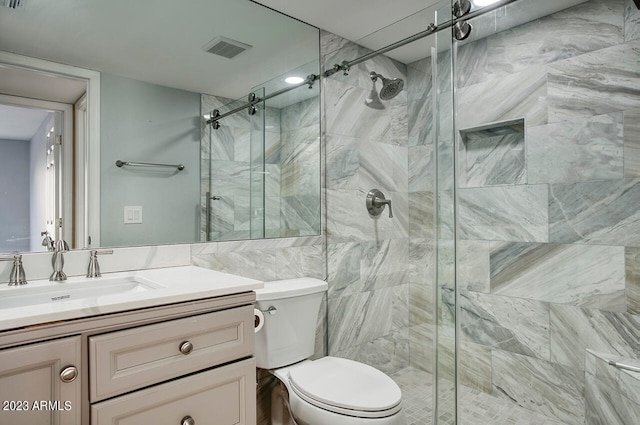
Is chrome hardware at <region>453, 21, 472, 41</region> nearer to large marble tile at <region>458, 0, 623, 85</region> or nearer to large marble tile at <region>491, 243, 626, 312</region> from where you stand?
large marble tile at <region>458, 0, 623, 85</region>

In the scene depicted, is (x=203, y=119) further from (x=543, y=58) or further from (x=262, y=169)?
(x=543, y=58)

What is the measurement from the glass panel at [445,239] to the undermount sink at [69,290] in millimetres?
1195

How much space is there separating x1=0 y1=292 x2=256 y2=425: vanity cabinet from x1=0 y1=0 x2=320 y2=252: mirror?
62cm

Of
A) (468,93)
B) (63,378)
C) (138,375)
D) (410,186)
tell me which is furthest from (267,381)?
A: (468,93)

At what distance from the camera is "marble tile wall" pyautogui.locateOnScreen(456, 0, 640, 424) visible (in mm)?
1753

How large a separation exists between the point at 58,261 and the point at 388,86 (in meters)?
1.86

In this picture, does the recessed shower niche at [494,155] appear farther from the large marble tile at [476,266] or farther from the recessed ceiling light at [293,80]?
the recessed ceiling light at [293,80]

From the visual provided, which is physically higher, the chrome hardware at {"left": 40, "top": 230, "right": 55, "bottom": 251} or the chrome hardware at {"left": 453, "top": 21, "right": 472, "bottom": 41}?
the chrome hardware at {"left": 453, "top": 21, "right": 472, "bottom": 41}

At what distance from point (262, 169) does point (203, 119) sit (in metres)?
0.44

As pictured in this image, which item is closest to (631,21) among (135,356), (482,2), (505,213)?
(482,2)

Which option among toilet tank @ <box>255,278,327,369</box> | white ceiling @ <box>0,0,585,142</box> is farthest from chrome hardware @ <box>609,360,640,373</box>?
white ceiling @ <box>0,0,585,142</box>

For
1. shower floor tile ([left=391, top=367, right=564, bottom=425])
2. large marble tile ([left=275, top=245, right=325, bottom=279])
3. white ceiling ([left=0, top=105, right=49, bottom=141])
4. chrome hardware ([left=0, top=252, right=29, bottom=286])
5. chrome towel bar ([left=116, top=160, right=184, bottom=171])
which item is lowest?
shower floor tile ([left=391, top=367, right=564, bottom=425])

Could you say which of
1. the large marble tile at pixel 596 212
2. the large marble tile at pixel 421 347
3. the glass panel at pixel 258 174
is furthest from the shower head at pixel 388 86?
the large marble tile at pixel 421 347

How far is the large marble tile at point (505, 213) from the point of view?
2029 millimetres
